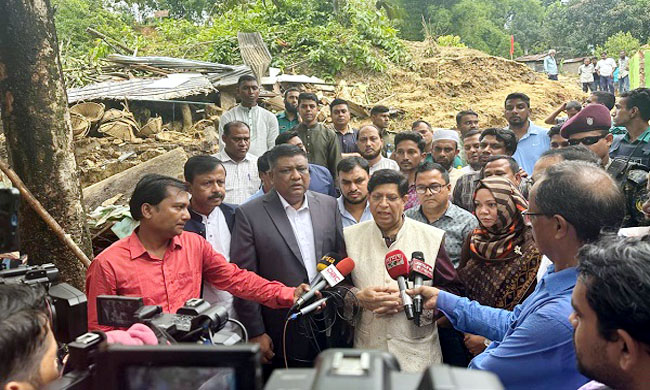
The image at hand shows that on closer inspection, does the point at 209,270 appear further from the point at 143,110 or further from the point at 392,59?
the point at 392,59

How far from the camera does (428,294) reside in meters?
2.55

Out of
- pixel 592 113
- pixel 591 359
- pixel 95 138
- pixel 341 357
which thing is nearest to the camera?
pixel 341 357

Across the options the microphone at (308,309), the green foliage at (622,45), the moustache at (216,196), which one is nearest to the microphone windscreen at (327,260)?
the microphone at (308,309)

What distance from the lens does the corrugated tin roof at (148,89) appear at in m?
7.91

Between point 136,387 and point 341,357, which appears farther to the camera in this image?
point 136,387

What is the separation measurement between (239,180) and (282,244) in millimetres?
1894

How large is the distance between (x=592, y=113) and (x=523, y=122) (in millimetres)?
1765

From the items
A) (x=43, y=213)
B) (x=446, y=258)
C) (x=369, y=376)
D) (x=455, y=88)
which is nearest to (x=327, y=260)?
(x=446, y=258)

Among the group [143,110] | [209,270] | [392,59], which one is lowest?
[209,270]

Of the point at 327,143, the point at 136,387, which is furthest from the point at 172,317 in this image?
the point at 327,143

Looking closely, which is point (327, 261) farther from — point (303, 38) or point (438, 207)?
point (303, 38)

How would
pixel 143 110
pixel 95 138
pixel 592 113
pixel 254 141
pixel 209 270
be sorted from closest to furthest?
pixel 209 270 < pixel 592 113 < pixel 254 141 < pixel 95 138 < pixel 143 110

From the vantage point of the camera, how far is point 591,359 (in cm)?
142

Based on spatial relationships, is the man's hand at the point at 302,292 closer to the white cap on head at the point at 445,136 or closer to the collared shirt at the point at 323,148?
the white cap on head at the point at 445,136
